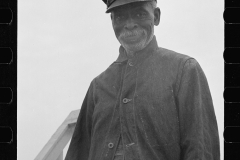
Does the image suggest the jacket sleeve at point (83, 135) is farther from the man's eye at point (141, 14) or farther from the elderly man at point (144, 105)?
the man's eye at point (141, 14)

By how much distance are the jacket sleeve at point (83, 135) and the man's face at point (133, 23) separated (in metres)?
0.42

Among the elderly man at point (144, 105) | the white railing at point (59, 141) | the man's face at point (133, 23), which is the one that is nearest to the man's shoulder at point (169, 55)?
the elderly man at point (144, 105)

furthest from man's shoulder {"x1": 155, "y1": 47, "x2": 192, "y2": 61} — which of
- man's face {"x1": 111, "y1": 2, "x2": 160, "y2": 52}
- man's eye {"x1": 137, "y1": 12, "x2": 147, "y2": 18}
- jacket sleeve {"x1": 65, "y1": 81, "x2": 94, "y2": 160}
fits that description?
jacket sleeve {"x1": 65, "y1": 81, "x2": 94, "y2": 160}

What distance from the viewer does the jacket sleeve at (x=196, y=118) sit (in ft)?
7.68

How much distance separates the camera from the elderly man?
93.7 inches

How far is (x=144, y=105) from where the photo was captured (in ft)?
8.07

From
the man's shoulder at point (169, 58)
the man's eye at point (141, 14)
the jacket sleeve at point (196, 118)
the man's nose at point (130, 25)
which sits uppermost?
the man's eye at point (141, 14)

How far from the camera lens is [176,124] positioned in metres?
2.43

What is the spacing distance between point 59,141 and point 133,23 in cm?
101

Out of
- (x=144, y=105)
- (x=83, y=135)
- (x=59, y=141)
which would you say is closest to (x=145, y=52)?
(x=144, y=105)

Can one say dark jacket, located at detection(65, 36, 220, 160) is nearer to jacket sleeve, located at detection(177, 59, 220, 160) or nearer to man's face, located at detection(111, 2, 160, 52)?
jacket sleeve, located at detection(177, 59, 220, 160)

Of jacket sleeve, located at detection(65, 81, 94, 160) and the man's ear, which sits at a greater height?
the man's ear
